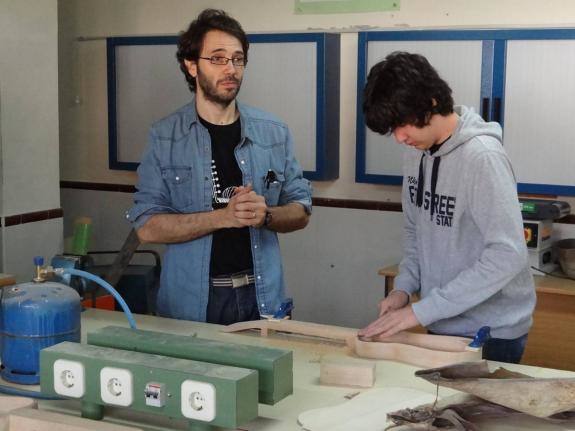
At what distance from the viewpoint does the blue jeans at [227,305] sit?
281 cm

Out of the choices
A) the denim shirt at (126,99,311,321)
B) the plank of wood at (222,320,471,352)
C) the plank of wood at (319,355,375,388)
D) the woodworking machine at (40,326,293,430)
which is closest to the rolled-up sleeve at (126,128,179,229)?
the denim shirt at (126,99,311,321)

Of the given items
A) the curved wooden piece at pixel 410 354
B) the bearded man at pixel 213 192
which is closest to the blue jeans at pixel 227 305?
the bearded man at pixel 213 192

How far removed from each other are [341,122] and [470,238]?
2.36m

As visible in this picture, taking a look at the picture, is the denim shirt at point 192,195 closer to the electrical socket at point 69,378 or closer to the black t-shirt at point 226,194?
the black t-shirt at point 226,194

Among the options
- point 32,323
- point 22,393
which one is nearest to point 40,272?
point 32,323

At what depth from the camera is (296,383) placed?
213 cm

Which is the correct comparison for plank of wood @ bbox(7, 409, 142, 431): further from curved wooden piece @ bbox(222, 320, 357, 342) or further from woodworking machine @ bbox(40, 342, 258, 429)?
curved wooden piece @ bbox(222, 320, 357, 342)

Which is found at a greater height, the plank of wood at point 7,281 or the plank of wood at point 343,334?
the plank of wood at point 7,281

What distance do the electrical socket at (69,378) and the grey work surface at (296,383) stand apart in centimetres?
10

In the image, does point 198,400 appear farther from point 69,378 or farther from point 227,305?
point 227,305

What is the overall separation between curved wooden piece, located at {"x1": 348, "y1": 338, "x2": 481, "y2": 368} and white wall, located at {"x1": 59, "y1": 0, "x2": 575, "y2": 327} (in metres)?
2.22

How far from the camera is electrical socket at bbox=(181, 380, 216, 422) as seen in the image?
1717 mm

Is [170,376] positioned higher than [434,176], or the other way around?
[434,176]

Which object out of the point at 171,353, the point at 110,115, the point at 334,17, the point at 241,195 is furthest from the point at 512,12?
the point at 171,353
